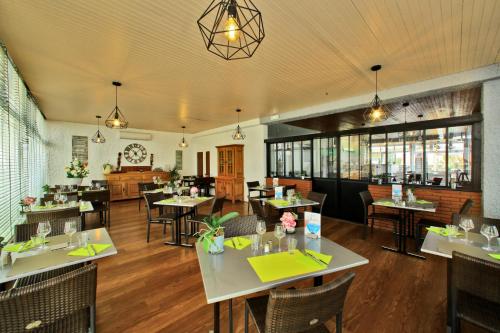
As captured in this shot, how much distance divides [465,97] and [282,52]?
4.66 meters

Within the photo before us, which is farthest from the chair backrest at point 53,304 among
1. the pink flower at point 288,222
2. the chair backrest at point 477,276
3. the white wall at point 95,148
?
the white wall at point 95,148

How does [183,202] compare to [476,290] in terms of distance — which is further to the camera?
[183,202]

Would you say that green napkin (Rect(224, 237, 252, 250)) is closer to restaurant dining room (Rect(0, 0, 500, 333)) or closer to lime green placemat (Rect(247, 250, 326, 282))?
restaurant dining room (Rect(0, 0, 500, 333))

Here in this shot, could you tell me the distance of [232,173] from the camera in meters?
8.12

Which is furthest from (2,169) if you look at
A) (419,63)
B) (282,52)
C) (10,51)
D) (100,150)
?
(100,150)

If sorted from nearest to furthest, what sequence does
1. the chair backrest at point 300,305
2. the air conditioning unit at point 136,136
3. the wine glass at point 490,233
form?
1. the chair backrest at point 300,305
2. the wine glass at point 490,233
3. the air conditioning unit at point 136,136

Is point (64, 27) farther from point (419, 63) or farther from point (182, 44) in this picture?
point (419, 63)

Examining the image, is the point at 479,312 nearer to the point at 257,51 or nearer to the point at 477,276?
the point at 477,276

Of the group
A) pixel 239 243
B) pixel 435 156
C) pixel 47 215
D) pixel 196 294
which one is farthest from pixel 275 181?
pixel 47 215

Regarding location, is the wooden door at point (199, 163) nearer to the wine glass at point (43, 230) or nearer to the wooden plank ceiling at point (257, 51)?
the wooden plank ceiling at point (257, 51)

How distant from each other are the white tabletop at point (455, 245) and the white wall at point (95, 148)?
9.72 metres

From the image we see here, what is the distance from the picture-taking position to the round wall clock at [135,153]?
29.3 ft

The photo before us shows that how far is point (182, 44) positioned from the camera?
8.91 ft

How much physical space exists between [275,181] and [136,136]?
21.4ft
